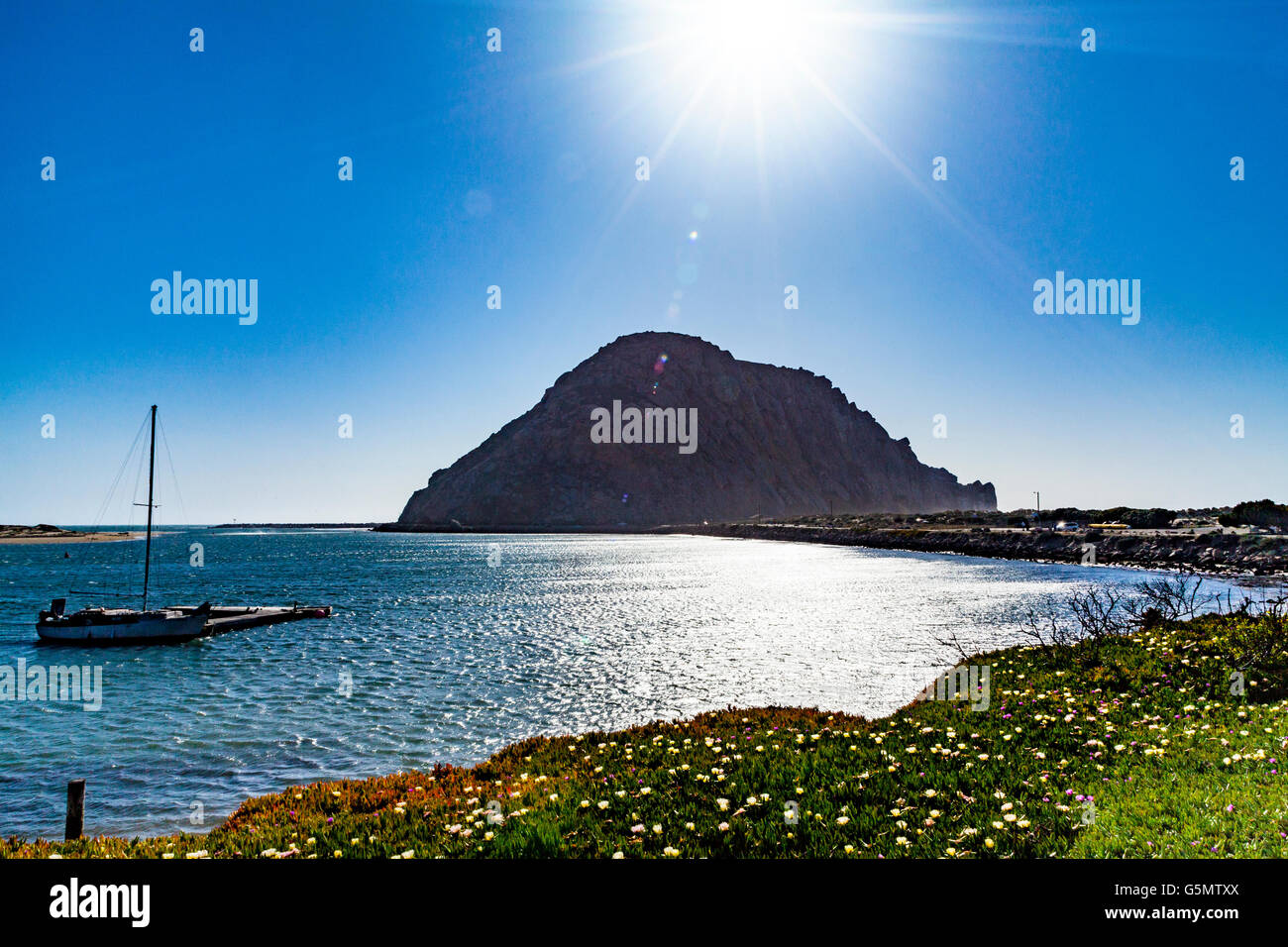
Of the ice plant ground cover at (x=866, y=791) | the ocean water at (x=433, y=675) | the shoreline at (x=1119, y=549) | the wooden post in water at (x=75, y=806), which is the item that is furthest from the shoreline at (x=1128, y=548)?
the wooden post in water at (x=75, y=806)

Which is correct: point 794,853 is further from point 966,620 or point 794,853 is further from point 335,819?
point 966,620

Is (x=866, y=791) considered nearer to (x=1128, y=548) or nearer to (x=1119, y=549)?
(x=1128, y=548)

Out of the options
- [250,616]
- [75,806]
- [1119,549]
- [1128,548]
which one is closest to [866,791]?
[75,806]

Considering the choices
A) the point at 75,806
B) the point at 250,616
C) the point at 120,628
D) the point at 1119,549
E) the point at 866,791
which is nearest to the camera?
the point at 866,791

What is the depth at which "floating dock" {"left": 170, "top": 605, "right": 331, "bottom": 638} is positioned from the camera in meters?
44.0

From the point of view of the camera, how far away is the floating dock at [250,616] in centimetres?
4402

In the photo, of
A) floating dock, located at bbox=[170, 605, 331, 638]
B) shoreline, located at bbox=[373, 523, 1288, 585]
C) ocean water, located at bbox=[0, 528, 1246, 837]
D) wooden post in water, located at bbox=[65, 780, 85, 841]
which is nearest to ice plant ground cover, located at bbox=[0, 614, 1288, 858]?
wooden post in water, located at bbox=[65, 780, 85, 841]

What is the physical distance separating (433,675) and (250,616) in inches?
1010

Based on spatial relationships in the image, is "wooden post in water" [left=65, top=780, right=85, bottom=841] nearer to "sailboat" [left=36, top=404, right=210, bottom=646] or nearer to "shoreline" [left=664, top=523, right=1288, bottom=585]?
"sailboat" [left=36, top=404, right=210, bottom=646]

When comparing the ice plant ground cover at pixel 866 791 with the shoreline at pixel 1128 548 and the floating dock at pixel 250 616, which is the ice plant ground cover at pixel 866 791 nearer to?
the floating dock at pixel 250 616

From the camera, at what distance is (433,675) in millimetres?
28719
